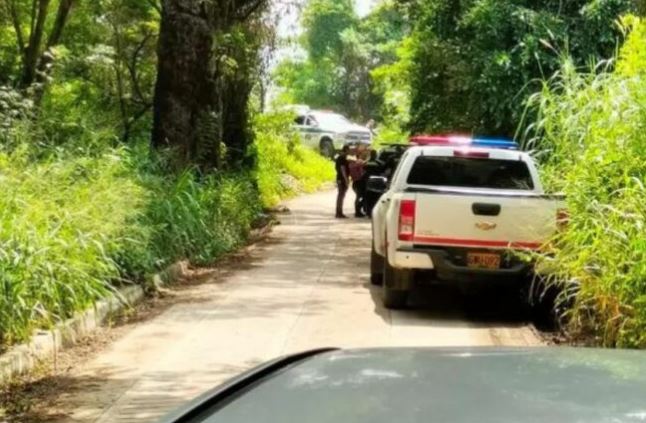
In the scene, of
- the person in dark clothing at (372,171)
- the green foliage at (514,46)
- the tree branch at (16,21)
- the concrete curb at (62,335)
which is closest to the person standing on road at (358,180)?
the person in dark clothing at (372,171)

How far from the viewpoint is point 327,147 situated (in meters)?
45.3

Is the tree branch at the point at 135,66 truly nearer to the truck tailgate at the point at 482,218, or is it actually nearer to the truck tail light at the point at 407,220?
the truck tail light at the point at 407,220

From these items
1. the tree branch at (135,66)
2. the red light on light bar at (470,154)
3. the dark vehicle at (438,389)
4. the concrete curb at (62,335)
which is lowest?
the concrete curb at (62,335)

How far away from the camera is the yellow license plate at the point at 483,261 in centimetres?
1032

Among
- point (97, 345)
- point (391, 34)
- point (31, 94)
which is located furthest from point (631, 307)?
point (391, 34)

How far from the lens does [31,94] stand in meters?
15.5

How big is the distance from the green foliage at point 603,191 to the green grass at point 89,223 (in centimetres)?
427

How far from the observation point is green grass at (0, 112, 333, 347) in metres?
8.46

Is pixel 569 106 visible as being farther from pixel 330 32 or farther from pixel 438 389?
pixel 330 32

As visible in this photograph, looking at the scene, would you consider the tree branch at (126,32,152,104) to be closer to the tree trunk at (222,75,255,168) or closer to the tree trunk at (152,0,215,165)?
the tree trunk at (222,75,255,168)

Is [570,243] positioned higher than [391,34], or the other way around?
[391,34]

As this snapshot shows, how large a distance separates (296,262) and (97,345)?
6.62m

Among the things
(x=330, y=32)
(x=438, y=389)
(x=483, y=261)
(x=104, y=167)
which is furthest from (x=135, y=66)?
(x=330, y=32)

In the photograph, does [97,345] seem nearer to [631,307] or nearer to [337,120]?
[631,307]
